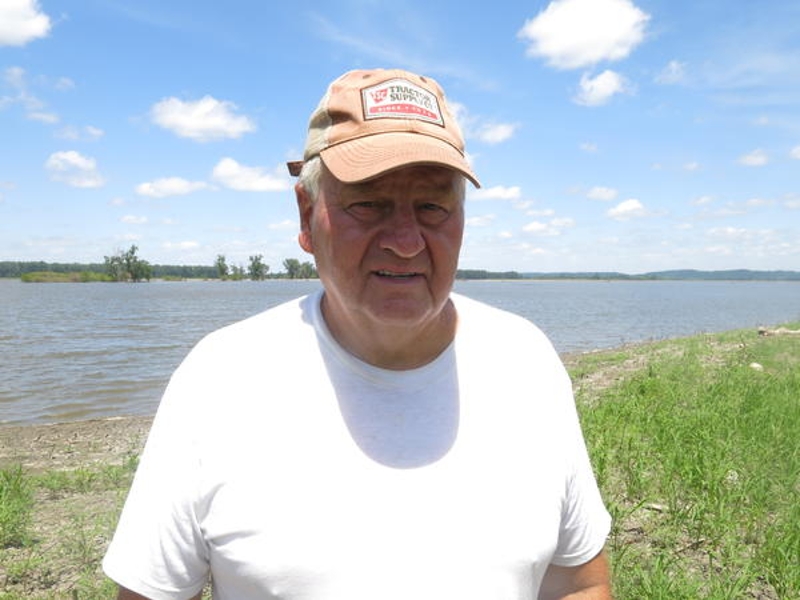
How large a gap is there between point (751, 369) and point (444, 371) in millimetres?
11369

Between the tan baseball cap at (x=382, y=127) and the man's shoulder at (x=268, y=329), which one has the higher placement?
the tan baseball cap at (x=382, y=127)

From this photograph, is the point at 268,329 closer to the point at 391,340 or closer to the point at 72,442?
the point at 391,340

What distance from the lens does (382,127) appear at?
5.64 ft

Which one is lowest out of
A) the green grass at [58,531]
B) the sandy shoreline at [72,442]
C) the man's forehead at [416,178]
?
the sandy shoreline at [72,442]

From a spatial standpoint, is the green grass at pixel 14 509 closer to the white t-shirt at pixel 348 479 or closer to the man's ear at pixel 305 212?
the white t-shirt at pixel 348 479

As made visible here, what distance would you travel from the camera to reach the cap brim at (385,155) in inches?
63.7

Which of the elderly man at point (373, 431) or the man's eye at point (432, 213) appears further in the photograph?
the man's eye at point (432, 213)

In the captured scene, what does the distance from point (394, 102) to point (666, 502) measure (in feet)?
14.5

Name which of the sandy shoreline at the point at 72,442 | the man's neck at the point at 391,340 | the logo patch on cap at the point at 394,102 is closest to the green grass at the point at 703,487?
the man's neck at the point at 391,340

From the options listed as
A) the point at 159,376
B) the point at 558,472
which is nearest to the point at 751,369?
the point at 558,472

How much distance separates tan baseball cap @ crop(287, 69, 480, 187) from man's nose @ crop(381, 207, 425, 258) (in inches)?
5.5

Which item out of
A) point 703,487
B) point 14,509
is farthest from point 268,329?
point 14,509

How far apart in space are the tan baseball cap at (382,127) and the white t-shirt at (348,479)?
1.59 ft

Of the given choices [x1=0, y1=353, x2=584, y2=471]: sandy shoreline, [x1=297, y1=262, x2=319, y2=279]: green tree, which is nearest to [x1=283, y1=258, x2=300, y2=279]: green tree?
[x1=297, y1=262, x2=319, y2=279]: green tree
